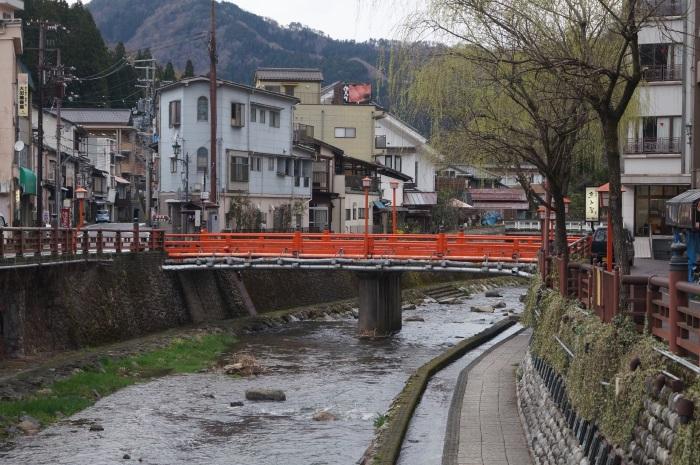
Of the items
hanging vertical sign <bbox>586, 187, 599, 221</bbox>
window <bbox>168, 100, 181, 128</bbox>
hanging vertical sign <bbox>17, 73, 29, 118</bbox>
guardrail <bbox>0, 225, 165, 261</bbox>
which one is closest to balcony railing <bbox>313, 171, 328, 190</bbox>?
window <bbox>168, 100, 181, 128</bbox>

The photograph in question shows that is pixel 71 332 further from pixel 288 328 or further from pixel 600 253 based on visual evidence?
pixel 600 253

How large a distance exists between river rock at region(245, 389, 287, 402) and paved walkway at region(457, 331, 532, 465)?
17.3 feet

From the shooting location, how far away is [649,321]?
11312mm

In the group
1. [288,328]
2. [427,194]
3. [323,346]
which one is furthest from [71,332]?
[427,194]

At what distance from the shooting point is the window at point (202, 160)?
5642 centimetres

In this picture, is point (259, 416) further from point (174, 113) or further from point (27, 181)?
point (174, 113)

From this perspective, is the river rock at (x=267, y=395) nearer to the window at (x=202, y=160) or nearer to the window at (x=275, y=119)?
the window at (x=202, y=160)

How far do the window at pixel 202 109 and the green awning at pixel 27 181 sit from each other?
397 inches

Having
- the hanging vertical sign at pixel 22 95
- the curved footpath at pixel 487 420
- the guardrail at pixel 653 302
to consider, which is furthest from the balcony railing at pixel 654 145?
the hanging vertical sign at pixel 22 95

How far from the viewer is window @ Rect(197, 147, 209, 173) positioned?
2221 inches

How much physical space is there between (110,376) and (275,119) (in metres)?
34.9

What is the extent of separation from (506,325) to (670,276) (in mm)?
35200

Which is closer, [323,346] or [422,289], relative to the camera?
[323,346]

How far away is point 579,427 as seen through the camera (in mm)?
13383
